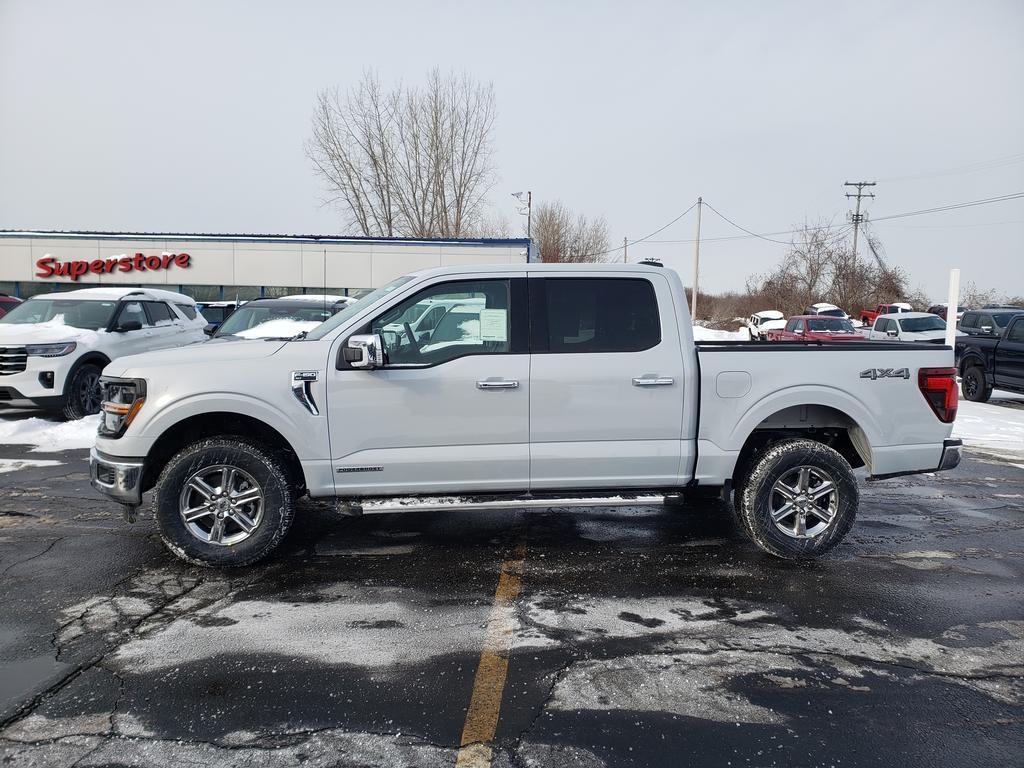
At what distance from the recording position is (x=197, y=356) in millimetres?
4574

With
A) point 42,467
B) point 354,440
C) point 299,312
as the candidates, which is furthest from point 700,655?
point 299,312

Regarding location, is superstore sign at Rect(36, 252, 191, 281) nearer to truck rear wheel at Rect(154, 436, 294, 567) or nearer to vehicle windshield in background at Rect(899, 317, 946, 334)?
vehicle windshield in background at Rect(899, 317, 946, 334)

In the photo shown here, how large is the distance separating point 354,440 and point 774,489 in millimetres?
2871

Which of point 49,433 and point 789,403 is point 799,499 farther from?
point 49,433

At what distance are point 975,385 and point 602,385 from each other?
12338mm

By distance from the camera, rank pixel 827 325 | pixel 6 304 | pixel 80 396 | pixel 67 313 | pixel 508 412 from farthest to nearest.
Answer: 1. pixel 827 325
2. pixel 6 304
3. pixel 67 313
4. pixel 80 396
5. pixel 508 412

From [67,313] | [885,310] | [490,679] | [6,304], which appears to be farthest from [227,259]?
[885,310]

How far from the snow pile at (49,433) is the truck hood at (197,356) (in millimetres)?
4681

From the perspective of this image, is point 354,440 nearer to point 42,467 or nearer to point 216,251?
point 42,467

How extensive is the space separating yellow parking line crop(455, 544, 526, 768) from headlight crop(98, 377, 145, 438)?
8.50ft

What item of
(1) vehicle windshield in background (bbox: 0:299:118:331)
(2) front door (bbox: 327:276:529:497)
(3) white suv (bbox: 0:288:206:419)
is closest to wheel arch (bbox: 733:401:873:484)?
(2) front door (bbox: 327:276:529:497)

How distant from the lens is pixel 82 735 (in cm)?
282

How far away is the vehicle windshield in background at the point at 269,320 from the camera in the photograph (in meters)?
10.5

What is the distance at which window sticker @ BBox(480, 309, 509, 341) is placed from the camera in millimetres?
4676
